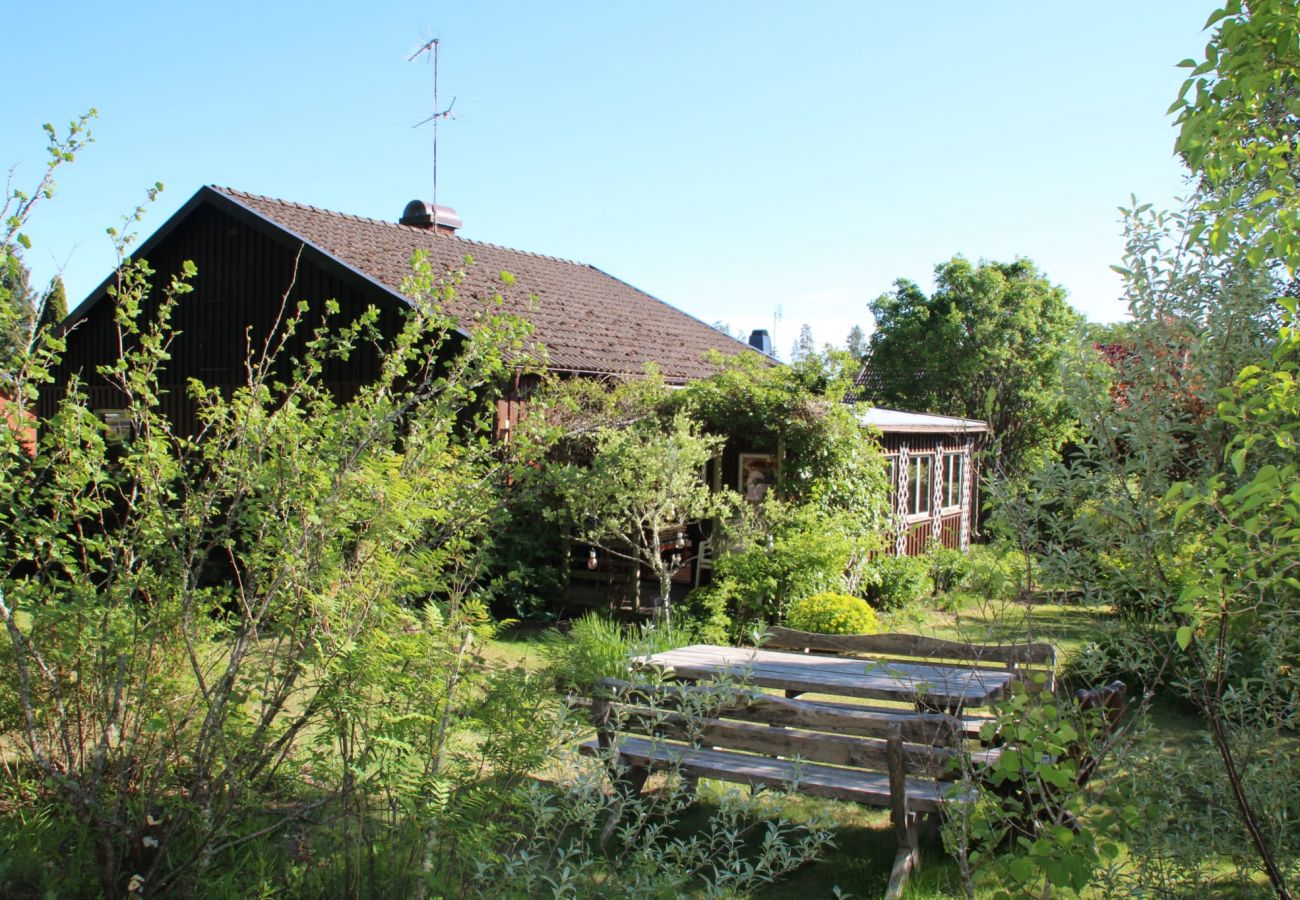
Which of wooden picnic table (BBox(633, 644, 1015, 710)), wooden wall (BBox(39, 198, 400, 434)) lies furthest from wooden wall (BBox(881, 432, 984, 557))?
wooden wall (BBox(39, 198, 400, 434))

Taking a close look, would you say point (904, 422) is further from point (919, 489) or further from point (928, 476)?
point (928, 476)

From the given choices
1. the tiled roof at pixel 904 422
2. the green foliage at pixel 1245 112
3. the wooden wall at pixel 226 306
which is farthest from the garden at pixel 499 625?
the tiled roof at pixel 904 422

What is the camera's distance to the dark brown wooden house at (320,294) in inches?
513

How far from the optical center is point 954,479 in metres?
18.5

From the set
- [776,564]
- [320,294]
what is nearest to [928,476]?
[776,564]

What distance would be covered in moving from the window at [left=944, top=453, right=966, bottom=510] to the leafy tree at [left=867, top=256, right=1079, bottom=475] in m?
3.08

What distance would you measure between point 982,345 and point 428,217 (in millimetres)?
12790

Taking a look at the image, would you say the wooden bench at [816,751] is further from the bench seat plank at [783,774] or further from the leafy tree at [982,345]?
the leafy tree at [982,345]

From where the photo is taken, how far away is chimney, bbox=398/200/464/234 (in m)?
17.1

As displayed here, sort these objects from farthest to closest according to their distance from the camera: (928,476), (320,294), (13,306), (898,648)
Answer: (928,476) < (320,294) < (898,648) < (13,306)

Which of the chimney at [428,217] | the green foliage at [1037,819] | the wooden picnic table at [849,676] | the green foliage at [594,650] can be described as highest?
the chimney at [428,217]

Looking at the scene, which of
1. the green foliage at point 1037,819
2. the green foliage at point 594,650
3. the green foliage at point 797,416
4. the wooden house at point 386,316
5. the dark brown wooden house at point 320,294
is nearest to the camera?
the green foliage at point 1037,819

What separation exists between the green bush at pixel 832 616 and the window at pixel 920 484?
6.42 m

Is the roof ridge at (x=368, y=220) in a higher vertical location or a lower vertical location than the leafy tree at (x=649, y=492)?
higher
